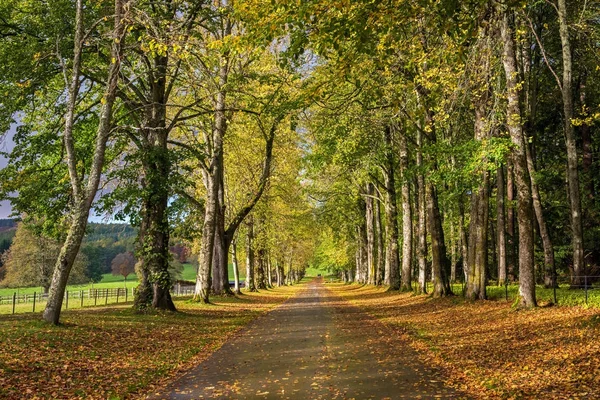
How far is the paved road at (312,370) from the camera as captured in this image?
7660 mm

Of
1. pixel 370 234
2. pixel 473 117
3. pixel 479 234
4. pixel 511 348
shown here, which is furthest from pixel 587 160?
pixel 370 234

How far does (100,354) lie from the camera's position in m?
11.0

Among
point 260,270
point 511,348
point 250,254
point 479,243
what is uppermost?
point 250,254

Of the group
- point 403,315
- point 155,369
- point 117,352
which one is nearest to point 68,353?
point 117,352

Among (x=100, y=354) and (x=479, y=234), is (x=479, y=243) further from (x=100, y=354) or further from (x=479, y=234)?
(x=100, y=354)

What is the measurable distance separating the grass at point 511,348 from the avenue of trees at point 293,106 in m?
2.27

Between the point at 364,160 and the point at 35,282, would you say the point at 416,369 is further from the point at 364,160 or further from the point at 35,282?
the point at 35,282

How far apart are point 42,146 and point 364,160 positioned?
18614mm

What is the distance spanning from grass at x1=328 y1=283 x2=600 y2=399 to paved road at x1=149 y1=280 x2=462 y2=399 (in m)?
0.59

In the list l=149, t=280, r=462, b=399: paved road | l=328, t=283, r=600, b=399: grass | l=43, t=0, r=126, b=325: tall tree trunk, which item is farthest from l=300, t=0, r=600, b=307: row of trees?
l=43, t=0, r=126, b=325: tall tree trunk

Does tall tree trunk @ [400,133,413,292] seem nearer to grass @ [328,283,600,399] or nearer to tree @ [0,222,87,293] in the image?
grass @ [328,283,600,399]

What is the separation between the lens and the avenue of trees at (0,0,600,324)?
9820 mm

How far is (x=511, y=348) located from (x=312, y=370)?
4.28 m

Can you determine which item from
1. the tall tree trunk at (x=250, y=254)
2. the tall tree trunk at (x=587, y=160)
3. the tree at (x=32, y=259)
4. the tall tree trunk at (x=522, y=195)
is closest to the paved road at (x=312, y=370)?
the tall tree trunk at (x=522, y=195)
